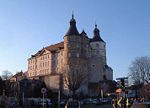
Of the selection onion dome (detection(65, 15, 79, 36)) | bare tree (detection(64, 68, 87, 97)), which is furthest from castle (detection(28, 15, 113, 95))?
bare tree (detection(64, 68, 87, 97))

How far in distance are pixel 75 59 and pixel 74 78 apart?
1095 cm

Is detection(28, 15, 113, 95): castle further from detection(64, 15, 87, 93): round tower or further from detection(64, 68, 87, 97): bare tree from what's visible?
detection(64, 68, 87, 97): bare tree

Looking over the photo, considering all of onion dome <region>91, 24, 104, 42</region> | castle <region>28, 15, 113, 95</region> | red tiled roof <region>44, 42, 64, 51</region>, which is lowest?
castle <region>28, 15, 113, 95</region>

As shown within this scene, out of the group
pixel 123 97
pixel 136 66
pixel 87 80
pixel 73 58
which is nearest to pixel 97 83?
pixel 87 80

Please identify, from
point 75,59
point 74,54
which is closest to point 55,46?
point 74,54

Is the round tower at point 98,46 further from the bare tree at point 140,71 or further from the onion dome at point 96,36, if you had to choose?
the bare tree at point 140,71

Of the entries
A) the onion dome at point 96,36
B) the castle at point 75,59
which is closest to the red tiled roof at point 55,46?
the castle at point 75,59

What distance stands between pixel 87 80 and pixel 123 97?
348 feet

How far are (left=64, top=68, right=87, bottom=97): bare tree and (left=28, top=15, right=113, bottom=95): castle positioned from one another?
780 mm

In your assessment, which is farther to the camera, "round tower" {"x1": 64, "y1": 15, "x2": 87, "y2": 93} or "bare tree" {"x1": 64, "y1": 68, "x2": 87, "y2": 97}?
"round tower" {"x1": 64, "y1": 15, "x2": 87, "y2": 93}

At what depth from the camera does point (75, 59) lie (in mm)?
125562

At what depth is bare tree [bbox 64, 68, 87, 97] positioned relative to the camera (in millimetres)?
112812

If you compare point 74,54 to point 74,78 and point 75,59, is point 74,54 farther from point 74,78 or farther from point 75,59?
point 74,78

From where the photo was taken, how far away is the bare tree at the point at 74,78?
113 m
